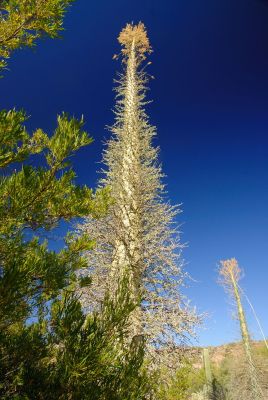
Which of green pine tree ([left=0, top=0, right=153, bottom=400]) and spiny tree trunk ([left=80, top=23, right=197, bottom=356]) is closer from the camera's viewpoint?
green pine tree ([left=0, top=0, right=153, bottom=400])

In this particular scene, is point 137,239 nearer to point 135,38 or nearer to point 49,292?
point 49,292

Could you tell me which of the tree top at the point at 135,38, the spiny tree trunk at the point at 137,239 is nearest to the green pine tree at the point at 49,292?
the spiny tree trunk at the point at 137,239

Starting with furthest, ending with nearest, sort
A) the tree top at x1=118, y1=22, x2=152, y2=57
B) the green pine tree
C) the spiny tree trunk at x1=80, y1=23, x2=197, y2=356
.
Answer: the tree top at x1=118, y1=22, x2=152, y2=57 < the spiny tree trunk at x1=80, y1=23, x2=197, y2=356 < the green pine tree

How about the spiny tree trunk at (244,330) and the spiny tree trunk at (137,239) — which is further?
the spiny tree trunk at (244,330)

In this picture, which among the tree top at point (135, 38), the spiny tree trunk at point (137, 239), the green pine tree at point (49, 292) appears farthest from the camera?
the tree top at point (135, 38)

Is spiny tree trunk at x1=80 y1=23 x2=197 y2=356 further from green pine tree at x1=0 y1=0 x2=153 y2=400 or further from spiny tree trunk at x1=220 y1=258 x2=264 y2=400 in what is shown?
spiny tree trunk at x1=220 y1=258 x2=264 y2=400

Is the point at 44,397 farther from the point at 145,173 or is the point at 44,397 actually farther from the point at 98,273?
the point at 145,173

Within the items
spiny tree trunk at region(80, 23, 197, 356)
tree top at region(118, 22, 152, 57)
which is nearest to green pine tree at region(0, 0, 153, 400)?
spiny tree trunk at region(80, 23, 197, 356)

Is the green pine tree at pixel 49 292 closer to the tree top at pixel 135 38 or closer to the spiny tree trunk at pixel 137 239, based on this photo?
the spiny tree trunk at pixel 137 239

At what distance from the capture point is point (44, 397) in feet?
7.89

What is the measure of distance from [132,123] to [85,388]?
24.0 ft

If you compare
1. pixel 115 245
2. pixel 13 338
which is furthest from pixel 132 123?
pixel 13 338

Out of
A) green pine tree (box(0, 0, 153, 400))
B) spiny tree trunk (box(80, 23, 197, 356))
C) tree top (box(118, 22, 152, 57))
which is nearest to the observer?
green pine tree (box(0, 0, 153, 400))

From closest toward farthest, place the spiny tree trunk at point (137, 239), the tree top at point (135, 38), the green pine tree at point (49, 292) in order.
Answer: the green pine tree at point (49, 292) < the spiny tree trunk at point (137, 239) < the tree top at point (135, 38)
